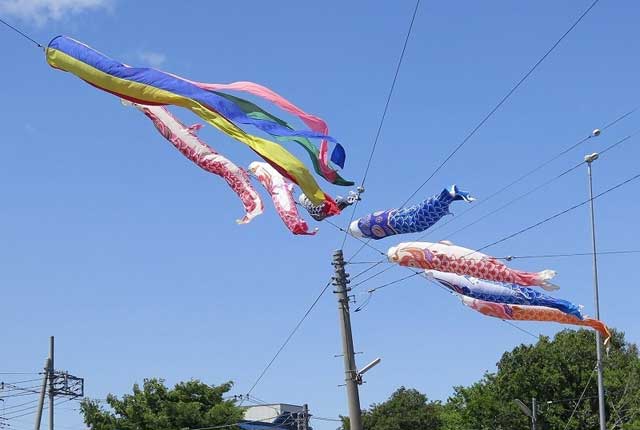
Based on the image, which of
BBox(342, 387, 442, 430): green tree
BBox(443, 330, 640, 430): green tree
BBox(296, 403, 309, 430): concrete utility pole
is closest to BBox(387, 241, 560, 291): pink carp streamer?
BBox(296, 403, 309, 430): concrete utility pole

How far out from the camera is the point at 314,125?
18.1m

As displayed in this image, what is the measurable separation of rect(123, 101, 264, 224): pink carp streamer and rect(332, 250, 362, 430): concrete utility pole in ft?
18.5

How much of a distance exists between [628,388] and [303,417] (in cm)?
2238

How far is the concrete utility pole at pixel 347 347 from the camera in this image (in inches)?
→ 993

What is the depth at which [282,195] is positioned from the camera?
69.2 feet

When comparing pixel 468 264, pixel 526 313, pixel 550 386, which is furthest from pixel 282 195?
pixel 550 386

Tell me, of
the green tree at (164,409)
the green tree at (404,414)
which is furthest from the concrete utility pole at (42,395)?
the green tree at (404,414)

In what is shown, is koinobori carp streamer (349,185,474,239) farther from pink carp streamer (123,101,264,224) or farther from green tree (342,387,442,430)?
green tree (342,387,442,430)

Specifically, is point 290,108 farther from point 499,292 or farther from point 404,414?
point 404,414

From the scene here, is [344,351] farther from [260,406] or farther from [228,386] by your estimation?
[260,406]

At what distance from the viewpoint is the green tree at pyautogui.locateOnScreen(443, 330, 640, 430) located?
6425cm

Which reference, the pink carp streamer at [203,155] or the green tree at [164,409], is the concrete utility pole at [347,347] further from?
the green tree at [164,409]

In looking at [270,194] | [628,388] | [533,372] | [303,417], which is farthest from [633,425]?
[270,194]

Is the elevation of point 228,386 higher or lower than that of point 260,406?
lower
